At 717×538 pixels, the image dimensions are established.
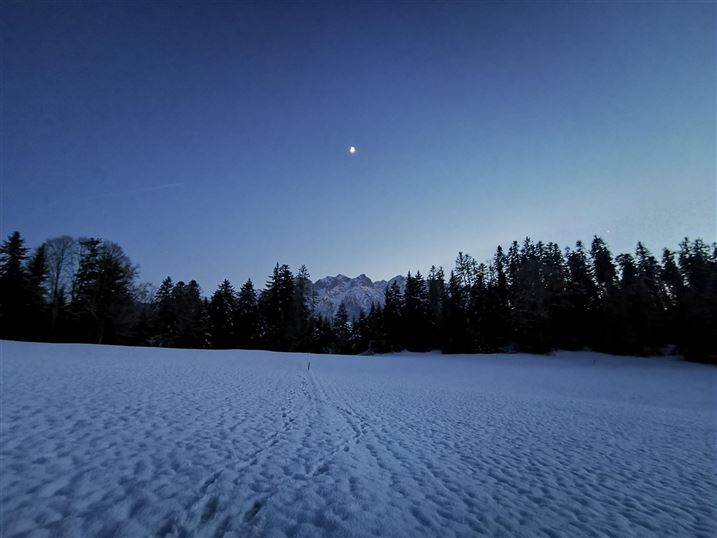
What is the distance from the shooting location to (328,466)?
18.9ft

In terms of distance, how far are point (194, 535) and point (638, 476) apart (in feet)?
27.9

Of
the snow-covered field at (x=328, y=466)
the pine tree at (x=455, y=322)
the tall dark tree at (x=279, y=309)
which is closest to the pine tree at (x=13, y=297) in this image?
the tall dark tree at (x=279, y=309)

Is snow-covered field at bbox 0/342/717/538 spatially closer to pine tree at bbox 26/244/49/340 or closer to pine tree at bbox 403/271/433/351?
pine tree at bbox 26/244/49/340

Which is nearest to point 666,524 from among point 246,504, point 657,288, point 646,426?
point 246,504

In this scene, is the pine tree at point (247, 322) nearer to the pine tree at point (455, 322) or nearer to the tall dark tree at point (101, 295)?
the tall dark tree at point (101, 295)

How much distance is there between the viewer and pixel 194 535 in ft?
11.4

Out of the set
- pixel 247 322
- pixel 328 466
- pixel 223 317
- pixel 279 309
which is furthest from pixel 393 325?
pixel 328 466

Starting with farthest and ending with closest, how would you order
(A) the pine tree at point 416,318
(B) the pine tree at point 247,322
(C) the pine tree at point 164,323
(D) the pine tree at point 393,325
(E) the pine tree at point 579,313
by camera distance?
(D) the pine tree at point 393,325
(A) the pine tree at point 416,318
(B) the pine tree at point 247,322
(C) the pine tree at point 164,323
(E) the pine tree at point 579,313

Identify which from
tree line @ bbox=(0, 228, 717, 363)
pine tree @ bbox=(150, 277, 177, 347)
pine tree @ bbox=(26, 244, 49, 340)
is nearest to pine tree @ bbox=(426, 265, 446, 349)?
tree line @ bbox=(0, 228, 717, 363)

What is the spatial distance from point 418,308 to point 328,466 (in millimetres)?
52643

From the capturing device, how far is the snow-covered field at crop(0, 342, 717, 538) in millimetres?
3941

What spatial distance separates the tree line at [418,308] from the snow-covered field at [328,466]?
32.4 m

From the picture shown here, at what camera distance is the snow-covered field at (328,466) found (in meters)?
3.94

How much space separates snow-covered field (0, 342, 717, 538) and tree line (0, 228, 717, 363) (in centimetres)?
3238
